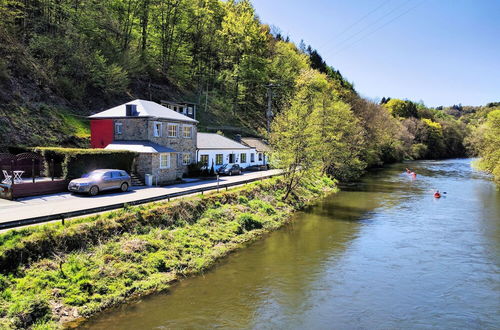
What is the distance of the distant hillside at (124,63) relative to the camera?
1476 inches

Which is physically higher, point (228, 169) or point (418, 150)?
point (418, 150)

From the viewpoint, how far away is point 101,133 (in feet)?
113

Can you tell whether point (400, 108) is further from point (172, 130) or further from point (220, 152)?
point (172, 130)

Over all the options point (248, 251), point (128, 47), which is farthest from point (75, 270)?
point (128, 47)

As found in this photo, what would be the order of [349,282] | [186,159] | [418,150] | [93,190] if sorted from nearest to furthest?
[349,282] → [93,190] → [186,159] → [418,150]

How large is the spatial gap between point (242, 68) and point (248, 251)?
5408cm

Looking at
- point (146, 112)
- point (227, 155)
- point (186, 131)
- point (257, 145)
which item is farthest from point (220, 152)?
point (146, 112)

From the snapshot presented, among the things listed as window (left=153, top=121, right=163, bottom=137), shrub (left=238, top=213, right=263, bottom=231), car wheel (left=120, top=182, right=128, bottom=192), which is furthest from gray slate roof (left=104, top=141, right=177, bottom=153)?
shrub (left=238, top=213, right=263, bottom=231)

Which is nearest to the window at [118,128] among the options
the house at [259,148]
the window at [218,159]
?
the window at [218,159]

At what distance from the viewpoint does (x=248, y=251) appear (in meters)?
19.8

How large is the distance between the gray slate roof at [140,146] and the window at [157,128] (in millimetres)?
1140

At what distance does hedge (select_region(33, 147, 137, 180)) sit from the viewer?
2508 cm

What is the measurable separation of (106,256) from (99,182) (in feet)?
34.2

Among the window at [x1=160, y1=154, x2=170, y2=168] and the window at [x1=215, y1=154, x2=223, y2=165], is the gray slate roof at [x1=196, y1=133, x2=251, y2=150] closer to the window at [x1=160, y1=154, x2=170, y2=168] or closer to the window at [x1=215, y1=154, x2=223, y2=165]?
the window at [x1=215, y1=154, x2=223, y2=165]
